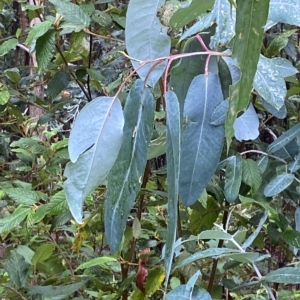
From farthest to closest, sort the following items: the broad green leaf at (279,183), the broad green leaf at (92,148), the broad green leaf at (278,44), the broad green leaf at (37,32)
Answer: the broad green leaf at (37,32) → the broad green leaf at (278,44) → the broad green leaf at (279,183) → the broad green leaf at (92,148)

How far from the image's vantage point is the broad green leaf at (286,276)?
1.55ft

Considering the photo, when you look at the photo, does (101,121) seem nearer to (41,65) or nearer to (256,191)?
(256,191)

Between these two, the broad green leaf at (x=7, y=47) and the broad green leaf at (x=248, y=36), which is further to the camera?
the broad green leaf at (x=7, y=47)

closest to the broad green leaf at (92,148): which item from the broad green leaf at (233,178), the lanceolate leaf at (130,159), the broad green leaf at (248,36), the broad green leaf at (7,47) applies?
the lanceolate leaf at (130,159)

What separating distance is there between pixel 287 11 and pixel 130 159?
0.21m

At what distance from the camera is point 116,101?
0.40m

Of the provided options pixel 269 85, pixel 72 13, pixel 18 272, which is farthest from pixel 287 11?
pixel 18 272

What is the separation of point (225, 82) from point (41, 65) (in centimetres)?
52

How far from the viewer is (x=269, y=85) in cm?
47

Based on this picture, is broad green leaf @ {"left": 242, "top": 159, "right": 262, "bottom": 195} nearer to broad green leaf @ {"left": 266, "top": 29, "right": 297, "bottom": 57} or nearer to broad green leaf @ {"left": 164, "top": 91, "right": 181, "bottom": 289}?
broad green leaf @ {"left": 266, "top": 29, "right": 297, "bottom": 57}

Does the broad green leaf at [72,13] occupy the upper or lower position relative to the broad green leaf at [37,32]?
upper

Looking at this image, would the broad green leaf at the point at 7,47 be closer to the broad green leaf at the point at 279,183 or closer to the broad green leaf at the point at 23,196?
the broad green leaf at the point at 23,196

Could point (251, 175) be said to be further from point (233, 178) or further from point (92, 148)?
point (92, 148)

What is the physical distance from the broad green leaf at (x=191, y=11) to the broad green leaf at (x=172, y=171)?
10cm
